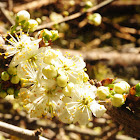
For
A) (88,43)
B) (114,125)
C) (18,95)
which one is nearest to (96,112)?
(18,95)

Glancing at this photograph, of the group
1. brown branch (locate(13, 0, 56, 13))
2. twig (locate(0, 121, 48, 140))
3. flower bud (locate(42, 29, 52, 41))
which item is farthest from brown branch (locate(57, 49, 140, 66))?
twig (locate(0, 121, 48, 140))

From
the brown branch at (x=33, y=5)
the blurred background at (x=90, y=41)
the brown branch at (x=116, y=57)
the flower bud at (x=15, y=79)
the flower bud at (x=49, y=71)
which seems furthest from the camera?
the brown branch at (x=33, y=5)

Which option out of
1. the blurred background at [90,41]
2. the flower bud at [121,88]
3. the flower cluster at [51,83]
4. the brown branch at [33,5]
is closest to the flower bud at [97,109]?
the flower cluster at [51,83]

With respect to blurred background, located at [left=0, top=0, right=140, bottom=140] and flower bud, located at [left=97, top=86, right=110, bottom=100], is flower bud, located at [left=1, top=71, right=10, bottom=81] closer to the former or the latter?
flower bud, located at [left=97, top=86, right=110, bottom=100]

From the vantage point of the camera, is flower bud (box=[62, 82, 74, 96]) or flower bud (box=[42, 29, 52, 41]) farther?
flower bud (box=[42, 29, 52, 41])

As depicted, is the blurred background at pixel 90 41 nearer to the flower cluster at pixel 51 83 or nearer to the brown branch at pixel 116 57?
the brown branch at pixel 116 57

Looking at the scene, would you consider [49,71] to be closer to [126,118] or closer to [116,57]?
[126,118]
